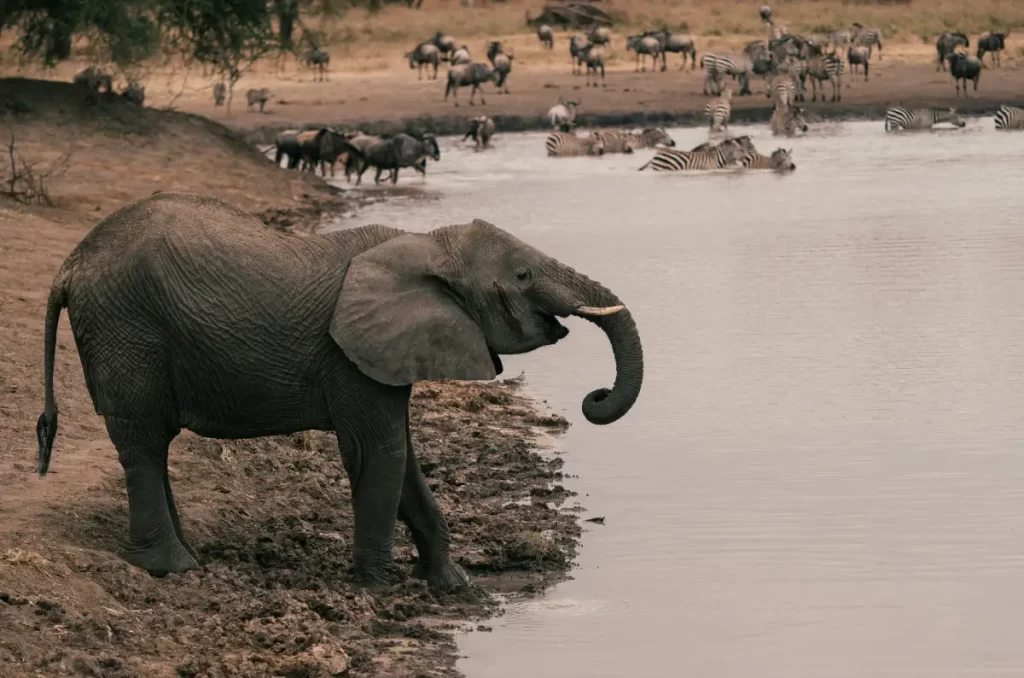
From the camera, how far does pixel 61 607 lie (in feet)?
20.9

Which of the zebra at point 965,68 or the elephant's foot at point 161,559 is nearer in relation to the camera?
the elephant's foot at point 161,559

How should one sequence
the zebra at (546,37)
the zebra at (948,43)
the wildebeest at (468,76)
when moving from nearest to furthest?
the wildebeest at (468,76)
the zebra at (948,43)
the zebra at (546,37)

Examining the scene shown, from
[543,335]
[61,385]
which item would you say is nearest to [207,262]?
[543,335]

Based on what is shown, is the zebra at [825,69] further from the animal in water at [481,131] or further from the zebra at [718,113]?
the animal in water at [481,131]

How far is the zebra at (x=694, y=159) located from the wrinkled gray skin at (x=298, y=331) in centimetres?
2177

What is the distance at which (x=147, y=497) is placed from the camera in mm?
7215

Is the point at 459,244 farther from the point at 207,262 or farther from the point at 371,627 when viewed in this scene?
the point at 371,627

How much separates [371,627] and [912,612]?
7.24 feet

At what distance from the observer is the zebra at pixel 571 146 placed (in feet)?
103

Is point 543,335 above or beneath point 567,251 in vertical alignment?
above

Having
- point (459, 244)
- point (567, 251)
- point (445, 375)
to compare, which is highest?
point (459, 244)

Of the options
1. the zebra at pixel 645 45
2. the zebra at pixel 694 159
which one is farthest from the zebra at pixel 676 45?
the zebra at pixel 694 159

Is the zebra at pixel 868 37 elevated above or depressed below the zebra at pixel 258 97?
above

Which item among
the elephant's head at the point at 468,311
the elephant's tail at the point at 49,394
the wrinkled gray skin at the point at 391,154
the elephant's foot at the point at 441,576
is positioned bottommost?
the wrinkled gray skin at the point at 391,154
